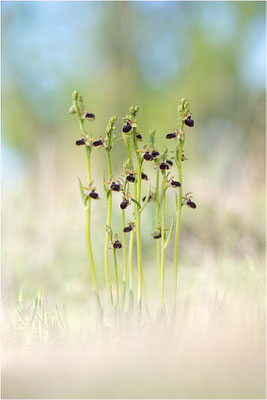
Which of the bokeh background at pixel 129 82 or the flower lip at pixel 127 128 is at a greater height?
the bokeh background at pixel 129 82

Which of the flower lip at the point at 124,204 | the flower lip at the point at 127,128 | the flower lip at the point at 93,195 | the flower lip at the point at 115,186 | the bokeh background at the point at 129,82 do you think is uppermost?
the bokeh background at the point at 129,82

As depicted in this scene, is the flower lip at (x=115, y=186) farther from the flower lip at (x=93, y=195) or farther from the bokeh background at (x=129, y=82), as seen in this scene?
the bokeh background at (x=129, y=82)

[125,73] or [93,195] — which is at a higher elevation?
[125,73]

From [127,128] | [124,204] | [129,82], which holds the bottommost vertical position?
[124,204]

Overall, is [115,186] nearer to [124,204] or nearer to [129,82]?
[124,204]

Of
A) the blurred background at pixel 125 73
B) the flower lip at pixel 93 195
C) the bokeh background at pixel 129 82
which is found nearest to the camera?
the flower lip at pixel 93 195

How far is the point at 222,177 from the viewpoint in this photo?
359 centimetres

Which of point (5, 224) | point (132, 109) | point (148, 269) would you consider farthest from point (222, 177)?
point (132, 109)

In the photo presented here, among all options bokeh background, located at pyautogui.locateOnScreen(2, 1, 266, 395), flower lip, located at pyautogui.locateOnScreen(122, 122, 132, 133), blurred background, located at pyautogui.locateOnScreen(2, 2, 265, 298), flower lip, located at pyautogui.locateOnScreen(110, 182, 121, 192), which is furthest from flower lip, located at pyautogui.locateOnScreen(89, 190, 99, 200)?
blurred background, located at pyautogui.locateOnScreen(2, 2, 265, 298)

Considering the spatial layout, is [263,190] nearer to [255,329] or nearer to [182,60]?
[255,329]

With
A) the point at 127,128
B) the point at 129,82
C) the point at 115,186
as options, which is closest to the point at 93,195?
the point at 115,186

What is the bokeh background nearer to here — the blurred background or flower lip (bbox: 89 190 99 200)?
the blurred background

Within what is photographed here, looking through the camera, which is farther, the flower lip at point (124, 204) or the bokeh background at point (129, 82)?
the bokeh background at point (129, 82)

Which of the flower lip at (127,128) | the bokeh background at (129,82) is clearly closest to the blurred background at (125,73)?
the bokeh background at (129,82)
